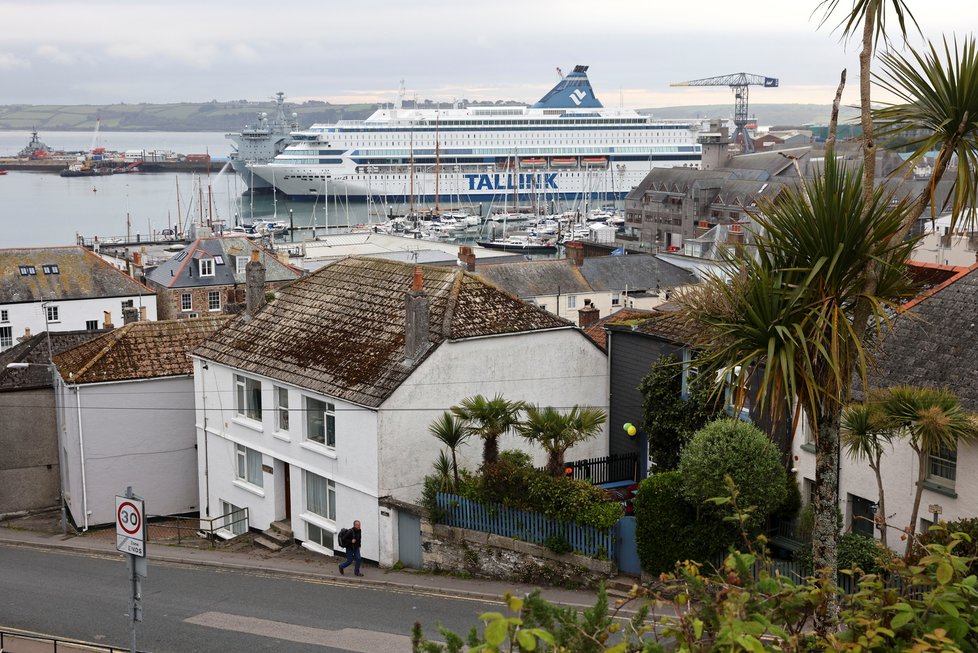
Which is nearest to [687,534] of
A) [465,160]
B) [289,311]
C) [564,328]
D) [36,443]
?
[564,328]

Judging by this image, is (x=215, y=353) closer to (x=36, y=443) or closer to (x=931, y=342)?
(x=36, y=443)

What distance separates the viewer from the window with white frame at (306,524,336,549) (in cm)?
Answer: 2019

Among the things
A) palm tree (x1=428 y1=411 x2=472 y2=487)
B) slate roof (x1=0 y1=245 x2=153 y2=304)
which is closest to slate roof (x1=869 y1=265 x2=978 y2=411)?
palm tree (x1=428 y1=411 x2=472 y2=487)

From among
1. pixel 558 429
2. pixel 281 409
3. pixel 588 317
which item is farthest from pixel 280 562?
pixel 588 317

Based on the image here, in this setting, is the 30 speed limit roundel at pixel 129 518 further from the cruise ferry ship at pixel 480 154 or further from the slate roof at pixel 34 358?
the cruise ferry ship at pixel 480 154

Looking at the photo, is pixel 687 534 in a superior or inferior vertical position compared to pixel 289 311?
inferior

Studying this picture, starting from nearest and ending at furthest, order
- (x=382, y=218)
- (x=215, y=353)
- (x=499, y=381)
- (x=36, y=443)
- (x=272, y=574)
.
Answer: (x=272, y=574) < (x=499, y=381) < (x=215, y=353) < (x=36, y=443) < (x=382, y=218)

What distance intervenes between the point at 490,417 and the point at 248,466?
7111 mm

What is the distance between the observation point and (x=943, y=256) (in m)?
30.6

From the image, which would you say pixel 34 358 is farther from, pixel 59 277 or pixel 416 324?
pixel 59 277

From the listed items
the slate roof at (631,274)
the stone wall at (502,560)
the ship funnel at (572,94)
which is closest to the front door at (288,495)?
the stone wall at (502,560)

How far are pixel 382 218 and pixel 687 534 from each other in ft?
383

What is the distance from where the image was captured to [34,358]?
87.7ft

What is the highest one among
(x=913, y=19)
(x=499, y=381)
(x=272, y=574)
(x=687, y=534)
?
(x=913, y=19)
